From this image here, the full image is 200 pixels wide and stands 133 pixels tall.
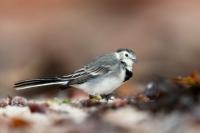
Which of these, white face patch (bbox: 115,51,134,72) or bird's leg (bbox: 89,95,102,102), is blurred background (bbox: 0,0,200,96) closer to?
white face patch (bbox: 115,51,134,72)

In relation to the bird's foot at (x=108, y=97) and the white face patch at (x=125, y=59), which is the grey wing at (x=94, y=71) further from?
the bird's foot at (x=108, y=97)

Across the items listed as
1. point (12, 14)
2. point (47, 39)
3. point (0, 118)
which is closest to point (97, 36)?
point (47, 39)

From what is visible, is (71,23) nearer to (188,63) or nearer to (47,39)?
(47,39)

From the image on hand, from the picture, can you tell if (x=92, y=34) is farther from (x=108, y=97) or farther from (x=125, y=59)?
(x=108, y=97)

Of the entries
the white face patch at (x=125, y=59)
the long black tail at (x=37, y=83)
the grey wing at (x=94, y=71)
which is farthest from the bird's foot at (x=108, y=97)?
the long black tail at (x=37, y=83)

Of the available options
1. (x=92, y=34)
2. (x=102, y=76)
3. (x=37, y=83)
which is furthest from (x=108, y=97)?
(x=92, y=34)

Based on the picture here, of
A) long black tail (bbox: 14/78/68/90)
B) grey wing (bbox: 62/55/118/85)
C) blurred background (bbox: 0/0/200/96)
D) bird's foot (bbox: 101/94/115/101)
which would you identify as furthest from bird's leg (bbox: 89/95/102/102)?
blurred background (bbox: 0/0/200/96)
